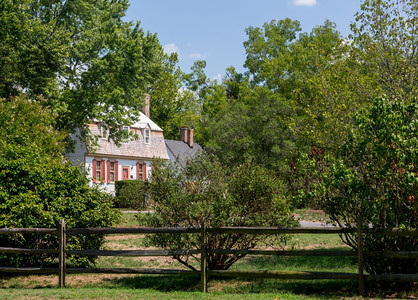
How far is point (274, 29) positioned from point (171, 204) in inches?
2145

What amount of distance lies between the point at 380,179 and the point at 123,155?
41.3 metres

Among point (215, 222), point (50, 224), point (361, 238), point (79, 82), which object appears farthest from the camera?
point (79, 82)

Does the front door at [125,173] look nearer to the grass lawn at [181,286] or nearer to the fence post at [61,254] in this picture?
the grass lawn at [181,286]

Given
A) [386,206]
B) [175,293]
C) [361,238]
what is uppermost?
[386,206]

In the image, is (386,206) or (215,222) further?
(215,222)

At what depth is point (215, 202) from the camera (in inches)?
446

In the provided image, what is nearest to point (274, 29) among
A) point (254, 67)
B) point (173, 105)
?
point (254, 67)

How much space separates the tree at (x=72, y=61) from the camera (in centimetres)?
3120

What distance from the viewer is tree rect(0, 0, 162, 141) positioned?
31203 millimetres

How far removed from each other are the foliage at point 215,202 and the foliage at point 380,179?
4.50 ft

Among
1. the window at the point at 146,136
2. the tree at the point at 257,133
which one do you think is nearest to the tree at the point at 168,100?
the window at the point at 146,136

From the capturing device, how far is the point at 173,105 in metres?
68.8

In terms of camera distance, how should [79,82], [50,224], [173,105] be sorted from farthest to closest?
[173,105] < [79,82] < [50,224]

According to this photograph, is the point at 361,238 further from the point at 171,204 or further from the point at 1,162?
the point at 1,162
